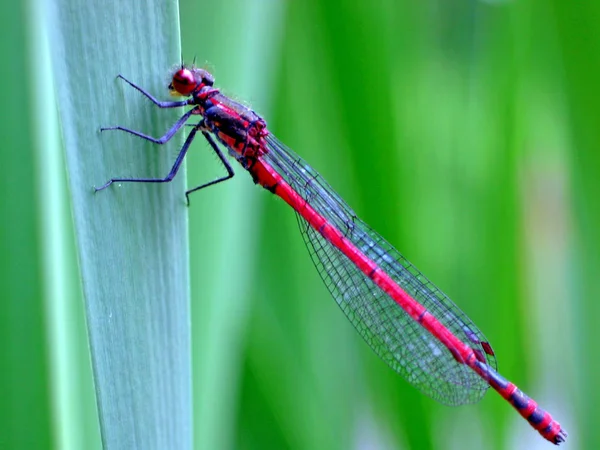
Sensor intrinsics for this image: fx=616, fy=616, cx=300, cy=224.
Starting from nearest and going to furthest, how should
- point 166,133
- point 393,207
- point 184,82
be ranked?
point 166,133
point 184,82
point 393,207

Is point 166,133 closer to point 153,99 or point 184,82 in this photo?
point 153,99

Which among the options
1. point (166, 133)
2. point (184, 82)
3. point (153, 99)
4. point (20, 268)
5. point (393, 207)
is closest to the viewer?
point (20, 268)

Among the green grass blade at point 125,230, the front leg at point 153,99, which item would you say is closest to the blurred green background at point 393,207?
the front leg at point 153,99

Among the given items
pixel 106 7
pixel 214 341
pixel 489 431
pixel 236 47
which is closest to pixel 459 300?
pixel 489 431

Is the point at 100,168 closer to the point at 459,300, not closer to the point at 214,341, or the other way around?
the point at 214,341

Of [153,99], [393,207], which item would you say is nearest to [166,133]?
[153,99]

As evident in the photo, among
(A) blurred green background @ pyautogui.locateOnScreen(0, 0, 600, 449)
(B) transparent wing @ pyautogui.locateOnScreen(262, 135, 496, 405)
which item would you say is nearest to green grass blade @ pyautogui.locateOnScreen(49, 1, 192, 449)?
(A) blurred green background @ pyautogui.locateOnScreen(0, 0, 600, 449)

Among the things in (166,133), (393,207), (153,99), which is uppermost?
(153,99)
